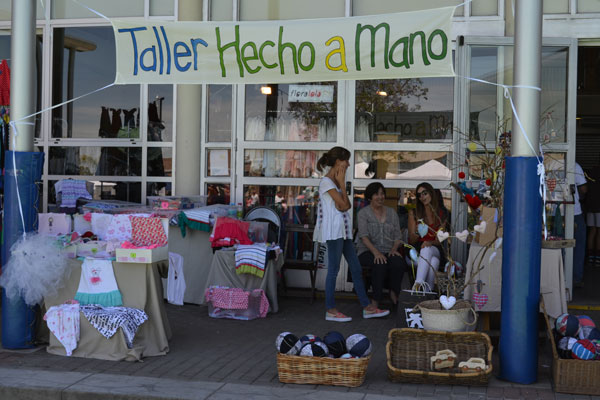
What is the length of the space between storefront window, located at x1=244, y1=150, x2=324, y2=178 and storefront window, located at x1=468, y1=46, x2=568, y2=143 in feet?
6.33

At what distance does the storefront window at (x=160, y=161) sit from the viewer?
8820 mm

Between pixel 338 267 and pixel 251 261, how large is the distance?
0.92 m

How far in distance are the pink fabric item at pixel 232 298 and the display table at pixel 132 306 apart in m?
1.37

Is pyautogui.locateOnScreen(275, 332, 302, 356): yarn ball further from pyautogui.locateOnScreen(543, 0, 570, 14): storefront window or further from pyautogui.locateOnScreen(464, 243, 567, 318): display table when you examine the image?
pyautogui.locateOnScreen(543, 0, 570, 14): storefront window

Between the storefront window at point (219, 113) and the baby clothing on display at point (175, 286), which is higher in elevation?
the storefront window at point (219, 113)

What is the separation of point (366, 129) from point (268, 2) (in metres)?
2.04

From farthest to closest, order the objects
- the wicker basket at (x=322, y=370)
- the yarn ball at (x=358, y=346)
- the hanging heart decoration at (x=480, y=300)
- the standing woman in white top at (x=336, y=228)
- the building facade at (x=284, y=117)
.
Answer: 1. the building facade at (x=284, y=117)
2. the standing woman in white top at (x=336, y=228)
3. the hanging heart decoration at (x=480, y=300)
4. the yarn ball at (x=358, y=346)
5. the wicker basket at (x=322, y=370)

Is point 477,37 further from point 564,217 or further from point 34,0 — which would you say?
point 34,0

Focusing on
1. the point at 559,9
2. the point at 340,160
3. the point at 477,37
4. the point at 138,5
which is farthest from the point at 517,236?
the point at 138,5

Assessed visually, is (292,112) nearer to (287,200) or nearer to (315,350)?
(287,200)

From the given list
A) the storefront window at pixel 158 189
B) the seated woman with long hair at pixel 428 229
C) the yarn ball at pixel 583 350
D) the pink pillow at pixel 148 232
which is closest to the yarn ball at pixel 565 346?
the yarn ball at pixel 583 350

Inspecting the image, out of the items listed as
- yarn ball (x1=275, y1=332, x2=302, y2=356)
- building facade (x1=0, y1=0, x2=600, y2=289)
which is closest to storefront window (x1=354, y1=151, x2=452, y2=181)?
building facade (x1=0, y1=0, x2=600, y2=289)

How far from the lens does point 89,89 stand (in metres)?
9.10

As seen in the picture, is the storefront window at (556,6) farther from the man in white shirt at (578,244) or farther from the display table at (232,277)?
the display table at (232,277)
